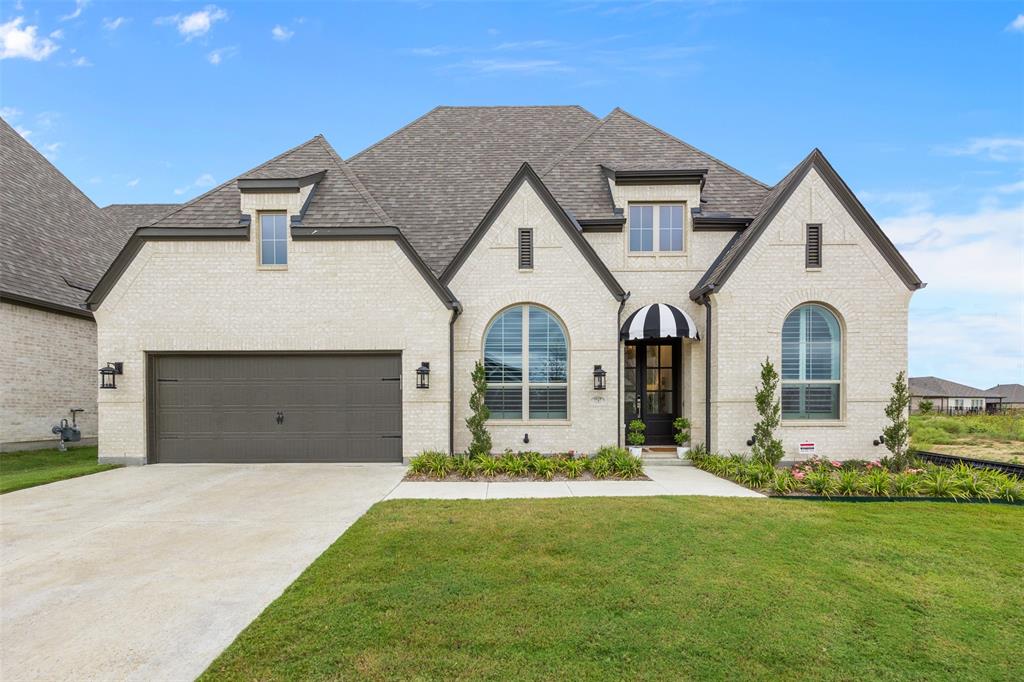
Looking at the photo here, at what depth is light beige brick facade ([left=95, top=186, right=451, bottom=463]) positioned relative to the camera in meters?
12.4

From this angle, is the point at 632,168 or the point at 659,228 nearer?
the point at 659,228

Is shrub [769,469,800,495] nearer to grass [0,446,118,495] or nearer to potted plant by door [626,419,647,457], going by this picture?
potted plant by door [626,419,647,457]

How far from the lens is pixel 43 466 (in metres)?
12.6

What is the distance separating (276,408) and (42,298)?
898 centimetres

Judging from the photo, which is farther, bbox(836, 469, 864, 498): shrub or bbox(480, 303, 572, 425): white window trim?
bbox(480, 303, 572, 425): white window trim

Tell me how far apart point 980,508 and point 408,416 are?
11755mm

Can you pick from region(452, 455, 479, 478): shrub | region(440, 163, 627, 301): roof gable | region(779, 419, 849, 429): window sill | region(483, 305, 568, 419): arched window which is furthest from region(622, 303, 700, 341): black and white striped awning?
region(452, 455, 479, 478): shrub

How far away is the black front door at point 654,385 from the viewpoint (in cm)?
1398

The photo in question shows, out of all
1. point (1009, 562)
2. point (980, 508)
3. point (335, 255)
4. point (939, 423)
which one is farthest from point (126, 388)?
point (939, 423)

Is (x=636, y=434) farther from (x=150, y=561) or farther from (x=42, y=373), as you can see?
(x=42, y=373)

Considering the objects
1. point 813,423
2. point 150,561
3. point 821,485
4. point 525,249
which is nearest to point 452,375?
point 525,249

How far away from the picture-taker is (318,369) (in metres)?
12.7

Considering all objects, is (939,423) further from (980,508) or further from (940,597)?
(940,597)

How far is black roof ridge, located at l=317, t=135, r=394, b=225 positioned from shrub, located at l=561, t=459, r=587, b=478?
7.53 metres
